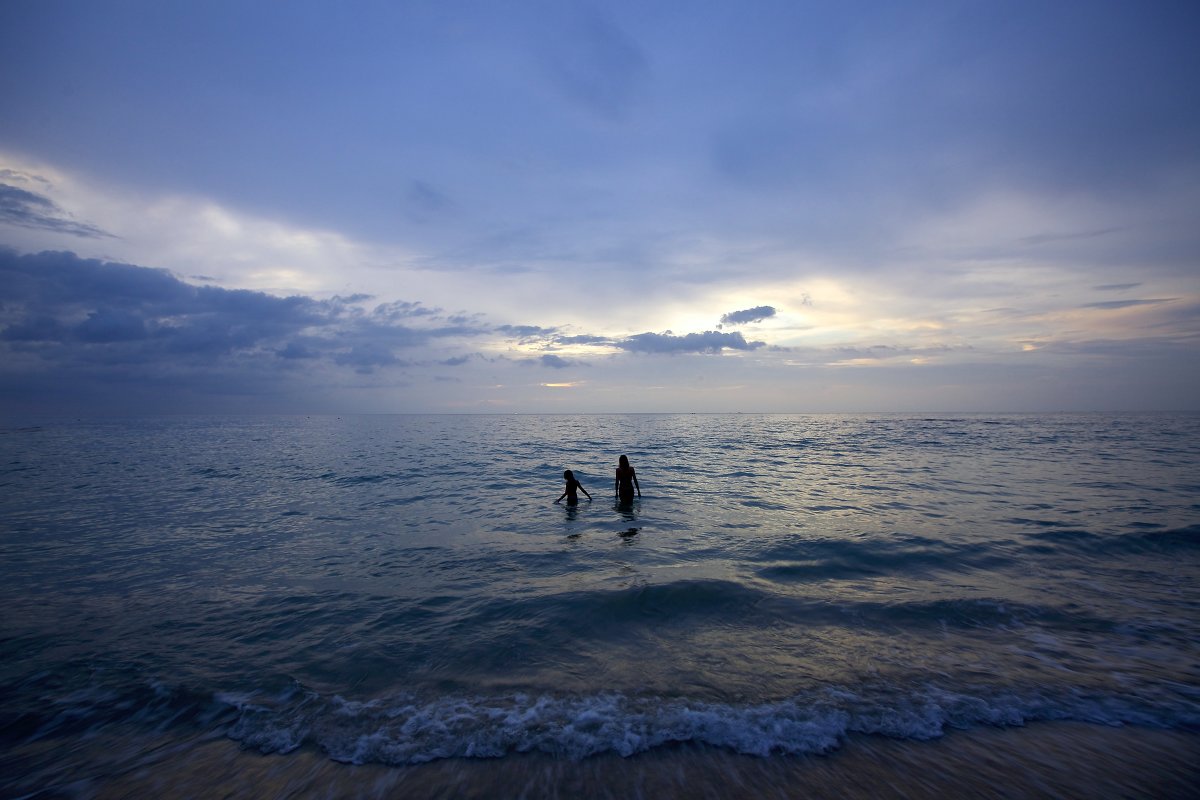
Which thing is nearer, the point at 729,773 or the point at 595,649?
the point at 729,773

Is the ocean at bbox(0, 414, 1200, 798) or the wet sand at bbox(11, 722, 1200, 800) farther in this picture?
the ocean at bbox(0, 414, 1200, 798)

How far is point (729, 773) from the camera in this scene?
4.84 meters

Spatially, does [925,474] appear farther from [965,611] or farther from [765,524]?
[965,611]

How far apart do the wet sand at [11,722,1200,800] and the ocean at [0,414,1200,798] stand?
1.3 inches

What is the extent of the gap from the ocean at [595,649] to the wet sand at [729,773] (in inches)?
1.3

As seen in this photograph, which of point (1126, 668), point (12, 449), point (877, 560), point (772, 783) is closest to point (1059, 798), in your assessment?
point (772, 783)

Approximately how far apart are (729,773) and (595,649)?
9.82 ft

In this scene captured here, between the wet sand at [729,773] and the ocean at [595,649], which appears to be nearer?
the wet sand at [729,773]

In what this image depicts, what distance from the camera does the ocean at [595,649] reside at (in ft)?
16.6

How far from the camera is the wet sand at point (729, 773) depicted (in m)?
4.59

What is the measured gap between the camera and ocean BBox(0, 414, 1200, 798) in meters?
5.05

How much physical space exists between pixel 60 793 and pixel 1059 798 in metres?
9.71

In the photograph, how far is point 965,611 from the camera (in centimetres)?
865

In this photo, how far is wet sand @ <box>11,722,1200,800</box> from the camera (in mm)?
4594
